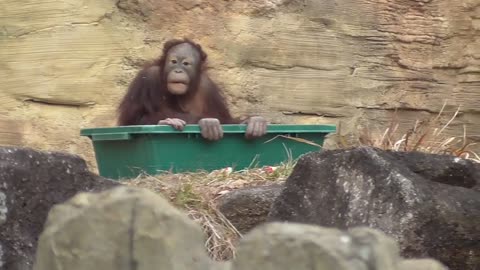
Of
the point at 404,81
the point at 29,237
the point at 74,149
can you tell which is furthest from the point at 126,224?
the point at 404,81

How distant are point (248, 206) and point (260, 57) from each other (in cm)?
252

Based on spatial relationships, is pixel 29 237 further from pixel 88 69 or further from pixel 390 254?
pixel 88 69

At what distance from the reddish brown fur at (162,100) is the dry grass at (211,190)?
42.9 inches

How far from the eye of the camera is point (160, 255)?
4.60 feet

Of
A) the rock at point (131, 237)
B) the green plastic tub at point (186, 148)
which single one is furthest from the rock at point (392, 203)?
the green plastic tub at point (186, 148)

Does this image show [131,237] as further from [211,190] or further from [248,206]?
[211,190]

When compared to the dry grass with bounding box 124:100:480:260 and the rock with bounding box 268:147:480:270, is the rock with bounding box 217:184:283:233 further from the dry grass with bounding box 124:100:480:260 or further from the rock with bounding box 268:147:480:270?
the rock with bounding box 268:147:480:270

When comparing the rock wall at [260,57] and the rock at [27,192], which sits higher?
the rock at [27,192]

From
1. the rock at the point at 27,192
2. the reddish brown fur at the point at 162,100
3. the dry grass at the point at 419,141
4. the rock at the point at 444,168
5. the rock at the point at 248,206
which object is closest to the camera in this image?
the rock at the point at 27,192

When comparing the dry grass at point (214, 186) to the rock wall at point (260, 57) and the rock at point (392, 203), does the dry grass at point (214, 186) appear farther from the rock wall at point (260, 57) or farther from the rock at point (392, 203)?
the rock wall at point (260, 57)

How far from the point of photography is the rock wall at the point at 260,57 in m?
6.04

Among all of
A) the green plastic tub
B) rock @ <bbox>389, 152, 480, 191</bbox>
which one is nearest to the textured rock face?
rock @ <bbox>389, 152, 480, 191</bbox>

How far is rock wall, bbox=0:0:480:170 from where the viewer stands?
6.04 metres

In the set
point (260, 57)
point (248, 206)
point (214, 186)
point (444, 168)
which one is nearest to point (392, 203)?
point (444, 168)
